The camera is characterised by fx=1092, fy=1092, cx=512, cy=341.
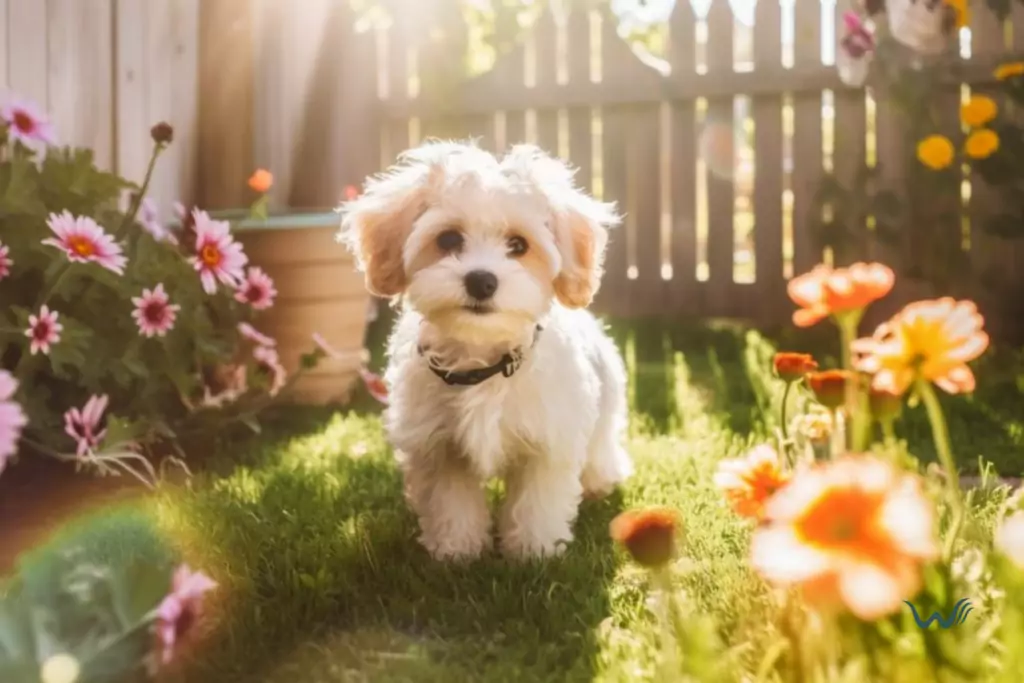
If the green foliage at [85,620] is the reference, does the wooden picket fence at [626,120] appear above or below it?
above

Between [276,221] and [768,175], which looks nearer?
[276,221]

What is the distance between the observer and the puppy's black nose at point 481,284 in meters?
2.75

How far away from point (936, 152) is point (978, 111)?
31 cm

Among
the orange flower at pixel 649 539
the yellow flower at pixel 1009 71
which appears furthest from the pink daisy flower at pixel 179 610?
the yellow flower at pixel 1009 71

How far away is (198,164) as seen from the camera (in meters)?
5.95

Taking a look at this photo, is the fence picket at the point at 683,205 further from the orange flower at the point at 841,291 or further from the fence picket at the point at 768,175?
the orange flower at the point at 841,291

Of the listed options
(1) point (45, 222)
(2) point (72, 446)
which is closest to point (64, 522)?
(2) point (72, 446)

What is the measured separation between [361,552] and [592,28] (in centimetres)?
539

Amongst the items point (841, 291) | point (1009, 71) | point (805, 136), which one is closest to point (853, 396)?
point (841, 291)

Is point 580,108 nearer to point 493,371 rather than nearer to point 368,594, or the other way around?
point 493,371

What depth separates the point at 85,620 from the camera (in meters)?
1.95

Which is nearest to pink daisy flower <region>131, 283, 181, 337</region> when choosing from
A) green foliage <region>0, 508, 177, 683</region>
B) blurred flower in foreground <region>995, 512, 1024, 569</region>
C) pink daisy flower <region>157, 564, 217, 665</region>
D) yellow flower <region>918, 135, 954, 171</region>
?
green foliage <region>0, 508, 177, 683</region>

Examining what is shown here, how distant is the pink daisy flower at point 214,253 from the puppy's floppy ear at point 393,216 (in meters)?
0.70

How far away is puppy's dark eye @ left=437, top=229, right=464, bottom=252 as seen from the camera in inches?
117
